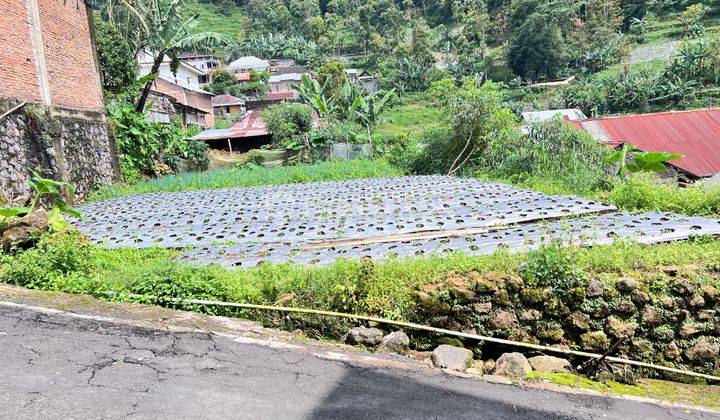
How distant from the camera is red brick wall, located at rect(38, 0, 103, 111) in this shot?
12242mm

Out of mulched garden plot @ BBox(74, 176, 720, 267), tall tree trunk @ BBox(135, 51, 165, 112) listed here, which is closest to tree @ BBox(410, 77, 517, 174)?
mulched garden plot @ BBox(74, 176, 720, 267)

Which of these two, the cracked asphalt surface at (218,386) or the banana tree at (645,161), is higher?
the banana tree at (645,161)

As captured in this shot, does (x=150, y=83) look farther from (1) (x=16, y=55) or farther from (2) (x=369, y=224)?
(2) (x=369, y=224)

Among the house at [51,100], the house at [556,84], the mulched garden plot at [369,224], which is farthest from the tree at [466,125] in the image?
the house at [556,84]

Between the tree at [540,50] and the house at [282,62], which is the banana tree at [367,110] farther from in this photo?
the house at [282,62]

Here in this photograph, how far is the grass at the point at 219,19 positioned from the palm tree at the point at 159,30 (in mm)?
59493

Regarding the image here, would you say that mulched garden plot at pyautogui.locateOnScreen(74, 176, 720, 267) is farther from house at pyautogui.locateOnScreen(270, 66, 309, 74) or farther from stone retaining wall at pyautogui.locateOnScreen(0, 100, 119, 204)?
house at pyautogui.locateOnScreen(270, 66, 309, 74)

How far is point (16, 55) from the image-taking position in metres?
10.8

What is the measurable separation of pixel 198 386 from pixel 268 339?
102 cm

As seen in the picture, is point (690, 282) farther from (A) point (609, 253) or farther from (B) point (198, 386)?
(B) point (198, 386)

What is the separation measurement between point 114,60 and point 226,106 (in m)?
27.1

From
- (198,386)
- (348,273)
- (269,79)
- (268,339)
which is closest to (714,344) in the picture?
(348,273)

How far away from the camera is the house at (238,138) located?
2402cm

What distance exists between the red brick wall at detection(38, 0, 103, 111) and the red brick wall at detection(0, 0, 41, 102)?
67 centimetres
